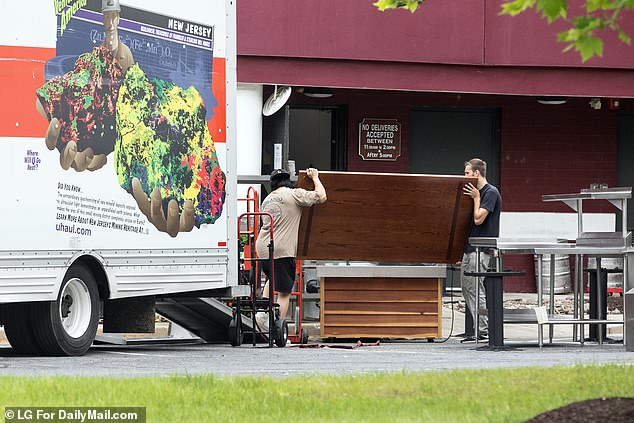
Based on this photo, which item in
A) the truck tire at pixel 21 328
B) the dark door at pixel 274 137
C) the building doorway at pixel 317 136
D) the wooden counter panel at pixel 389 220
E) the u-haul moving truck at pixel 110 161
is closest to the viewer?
the u-haul moving truck at pixel 110 161

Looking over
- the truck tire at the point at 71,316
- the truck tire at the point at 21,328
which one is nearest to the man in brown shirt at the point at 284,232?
the truck tire at the point at 71,316

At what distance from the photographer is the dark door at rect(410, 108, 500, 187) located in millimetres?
21953

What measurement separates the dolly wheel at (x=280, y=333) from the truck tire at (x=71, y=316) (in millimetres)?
2118

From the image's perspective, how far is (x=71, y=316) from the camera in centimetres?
1250

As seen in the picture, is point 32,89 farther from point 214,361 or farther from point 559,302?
point 559,302

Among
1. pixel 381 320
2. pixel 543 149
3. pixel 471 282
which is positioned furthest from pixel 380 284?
pixel 543 149

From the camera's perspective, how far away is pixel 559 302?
67.0 feet

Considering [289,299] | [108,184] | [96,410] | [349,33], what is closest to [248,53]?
[349,33]

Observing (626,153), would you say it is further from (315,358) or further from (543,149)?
(315,358)

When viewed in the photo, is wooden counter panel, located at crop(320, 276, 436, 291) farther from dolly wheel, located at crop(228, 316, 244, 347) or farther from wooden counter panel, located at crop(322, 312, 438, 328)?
dolly wheel, located at crop(228, 316, 244, 347)

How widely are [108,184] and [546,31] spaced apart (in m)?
9.62

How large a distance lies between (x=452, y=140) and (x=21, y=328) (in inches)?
436

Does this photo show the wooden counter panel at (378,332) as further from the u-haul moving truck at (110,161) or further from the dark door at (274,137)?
the dark door at (274,137)

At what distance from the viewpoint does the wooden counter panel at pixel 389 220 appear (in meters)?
15.0
